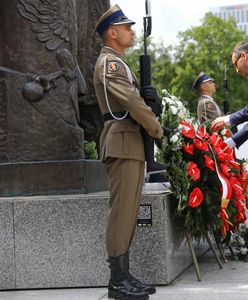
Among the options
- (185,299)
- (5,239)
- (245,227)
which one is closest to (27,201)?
(5,239)

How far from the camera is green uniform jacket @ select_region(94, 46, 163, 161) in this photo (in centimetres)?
488

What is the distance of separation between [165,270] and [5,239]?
1352mm

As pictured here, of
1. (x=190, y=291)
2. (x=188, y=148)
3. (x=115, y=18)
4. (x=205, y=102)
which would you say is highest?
(x=115, y=18)

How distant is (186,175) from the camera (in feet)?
19.3

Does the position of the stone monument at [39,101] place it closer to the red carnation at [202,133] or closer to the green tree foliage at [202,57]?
the red carnation at [202,133]

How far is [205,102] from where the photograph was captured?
1006cm

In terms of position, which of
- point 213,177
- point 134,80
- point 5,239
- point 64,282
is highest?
point 134,80

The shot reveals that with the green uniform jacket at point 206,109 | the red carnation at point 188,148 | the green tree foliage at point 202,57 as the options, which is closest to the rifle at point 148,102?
the red carnation at point 188,148

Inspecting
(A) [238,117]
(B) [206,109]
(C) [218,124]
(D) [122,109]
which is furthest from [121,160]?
(B) [206,109]

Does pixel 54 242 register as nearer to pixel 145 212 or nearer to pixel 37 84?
pixel 145 212

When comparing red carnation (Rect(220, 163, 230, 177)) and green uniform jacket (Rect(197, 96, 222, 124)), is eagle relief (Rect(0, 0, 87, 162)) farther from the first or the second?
green uniform jacket (Rect(197, 96, 222, 124))

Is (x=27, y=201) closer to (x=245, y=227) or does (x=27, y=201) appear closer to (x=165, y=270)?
(x=165, y=270)

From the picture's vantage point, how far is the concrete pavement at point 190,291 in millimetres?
5168

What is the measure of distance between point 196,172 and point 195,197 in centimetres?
21
